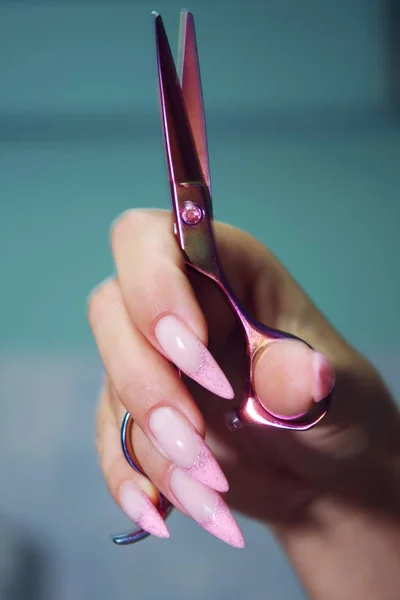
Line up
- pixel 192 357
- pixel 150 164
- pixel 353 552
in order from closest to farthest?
1. pixel 192 357
2. pixel 353 552
3. pixel 150 164

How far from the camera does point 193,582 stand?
0.86 meters

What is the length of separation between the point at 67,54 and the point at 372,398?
0.81m

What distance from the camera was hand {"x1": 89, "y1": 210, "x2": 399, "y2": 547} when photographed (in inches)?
12.9

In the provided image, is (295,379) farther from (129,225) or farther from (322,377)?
(129,225)

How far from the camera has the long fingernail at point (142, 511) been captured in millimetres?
381

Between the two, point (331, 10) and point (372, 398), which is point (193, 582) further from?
point (331, 10)

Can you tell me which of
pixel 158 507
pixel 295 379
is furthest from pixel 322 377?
pixel 158 507

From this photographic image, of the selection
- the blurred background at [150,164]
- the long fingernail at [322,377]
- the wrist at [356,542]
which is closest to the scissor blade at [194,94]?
the long fingernail at [322,377]

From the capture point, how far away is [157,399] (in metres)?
0.34

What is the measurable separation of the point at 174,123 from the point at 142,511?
22cm

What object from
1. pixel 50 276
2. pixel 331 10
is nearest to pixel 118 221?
pixel 50 276

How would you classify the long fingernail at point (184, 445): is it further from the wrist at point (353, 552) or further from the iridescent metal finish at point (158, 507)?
the wrist at point (353, 552)

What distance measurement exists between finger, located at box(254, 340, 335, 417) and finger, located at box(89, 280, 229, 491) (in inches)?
1.6

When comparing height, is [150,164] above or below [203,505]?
above
